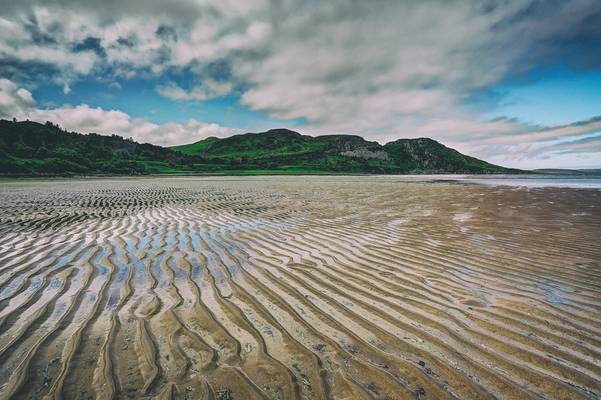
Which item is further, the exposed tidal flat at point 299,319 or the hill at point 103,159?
the hill at point 103,159

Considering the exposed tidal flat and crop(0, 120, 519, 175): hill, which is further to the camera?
crop(0, 120, 519, 175): hill

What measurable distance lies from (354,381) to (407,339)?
108cm

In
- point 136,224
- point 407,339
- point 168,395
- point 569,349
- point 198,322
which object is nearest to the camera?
point 168,395

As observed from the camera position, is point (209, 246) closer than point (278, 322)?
No

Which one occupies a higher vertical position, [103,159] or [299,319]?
[299,319]

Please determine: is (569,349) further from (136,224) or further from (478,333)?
(136,224)

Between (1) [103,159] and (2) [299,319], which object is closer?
(2) [299,319]

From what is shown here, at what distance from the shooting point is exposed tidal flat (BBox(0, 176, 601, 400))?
2822 mm

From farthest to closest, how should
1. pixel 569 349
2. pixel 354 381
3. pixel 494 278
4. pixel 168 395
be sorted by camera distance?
pixel 494 278
pixel 569 349
pixel 354 381
pixel 168 395

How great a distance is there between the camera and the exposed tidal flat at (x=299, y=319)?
9.26 feet

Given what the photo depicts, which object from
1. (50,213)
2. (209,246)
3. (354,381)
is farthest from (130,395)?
(50,213)

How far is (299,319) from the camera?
4.08m

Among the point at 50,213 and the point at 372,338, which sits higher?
the point at 372,338

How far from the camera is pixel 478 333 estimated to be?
12.2ft
